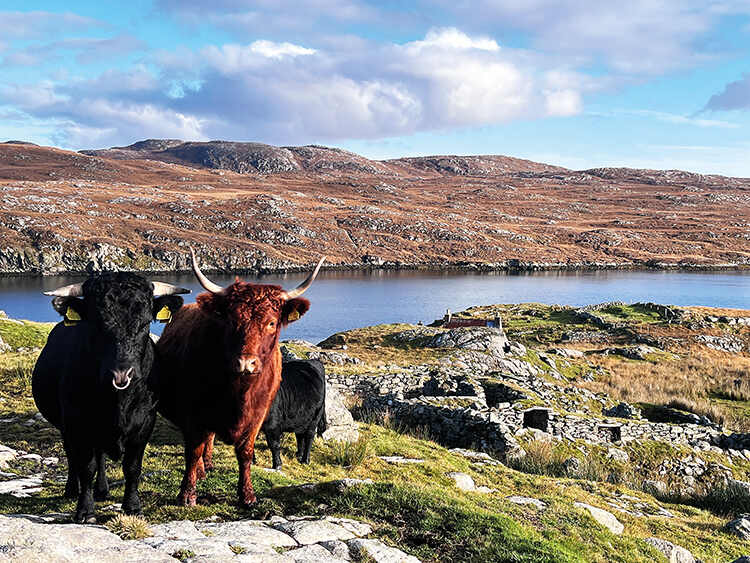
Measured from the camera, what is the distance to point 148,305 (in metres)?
6.08

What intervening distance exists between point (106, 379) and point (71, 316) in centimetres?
113

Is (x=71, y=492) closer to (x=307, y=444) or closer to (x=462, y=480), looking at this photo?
(x=307, y=444)

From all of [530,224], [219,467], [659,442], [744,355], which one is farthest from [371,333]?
[530,224]

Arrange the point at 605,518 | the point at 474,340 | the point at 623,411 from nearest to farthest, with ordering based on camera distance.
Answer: the point at 605,518 → the point at 623,411 → the point at 474,340

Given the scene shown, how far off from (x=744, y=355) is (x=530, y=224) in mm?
145809

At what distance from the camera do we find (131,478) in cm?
630

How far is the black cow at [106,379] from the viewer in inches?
228


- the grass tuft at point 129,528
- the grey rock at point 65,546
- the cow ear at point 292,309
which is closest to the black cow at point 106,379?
the grass tuft at point 129,528

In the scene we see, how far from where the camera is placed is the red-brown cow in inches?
251

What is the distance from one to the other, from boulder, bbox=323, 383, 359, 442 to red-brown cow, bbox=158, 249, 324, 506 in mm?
4488

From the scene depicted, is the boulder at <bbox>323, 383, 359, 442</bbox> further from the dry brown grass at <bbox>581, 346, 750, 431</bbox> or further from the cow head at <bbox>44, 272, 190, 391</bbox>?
the dry brown grass at <bbox>581, 346, 750, 431</bbox>

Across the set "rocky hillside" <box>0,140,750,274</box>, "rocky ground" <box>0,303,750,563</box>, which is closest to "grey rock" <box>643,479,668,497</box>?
"rocky ground" <box>0,303,750,563</box>

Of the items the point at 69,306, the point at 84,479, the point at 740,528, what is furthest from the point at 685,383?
the point at 69,306

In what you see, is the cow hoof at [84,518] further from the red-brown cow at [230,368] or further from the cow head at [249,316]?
the cow head at [249,316]
